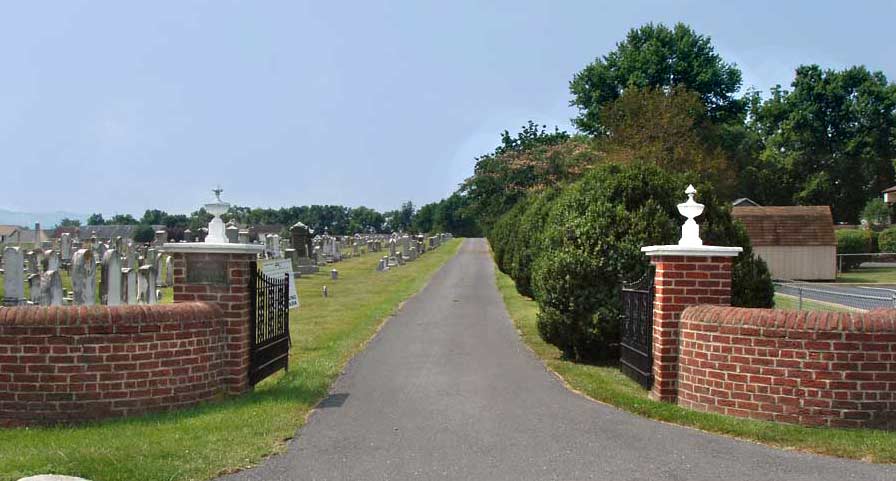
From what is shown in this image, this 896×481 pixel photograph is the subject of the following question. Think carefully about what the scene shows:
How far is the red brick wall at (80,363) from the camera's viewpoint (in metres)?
7.28

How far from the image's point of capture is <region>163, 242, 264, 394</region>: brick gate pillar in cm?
848

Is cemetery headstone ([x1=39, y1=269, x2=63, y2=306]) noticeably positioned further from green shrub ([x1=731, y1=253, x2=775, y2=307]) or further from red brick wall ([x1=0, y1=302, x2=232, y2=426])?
green shrub ([x1=731, y1=253, x2=775, y2=307])

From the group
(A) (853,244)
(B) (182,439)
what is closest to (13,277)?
(B) (182,439)

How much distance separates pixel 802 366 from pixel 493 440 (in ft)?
9.70

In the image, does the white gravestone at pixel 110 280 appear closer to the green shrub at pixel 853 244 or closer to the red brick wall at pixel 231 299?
the red brick wall at pixel 231 299

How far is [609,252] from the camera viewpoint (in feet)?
36.3

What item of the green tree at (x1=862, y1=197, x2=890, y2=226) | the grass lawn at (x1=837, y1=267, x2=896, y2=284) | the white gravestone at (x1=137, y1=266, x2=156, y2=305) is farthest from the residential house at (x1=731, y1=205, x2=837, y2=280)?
the white gravestone at (x1=137, y1=266, x2=156, y2=305)

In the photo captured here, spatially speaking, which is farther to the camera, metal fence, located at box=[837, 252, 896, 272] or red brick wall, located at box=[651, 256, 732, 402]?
metal fence, located at box=[837, 252, 896, 272]

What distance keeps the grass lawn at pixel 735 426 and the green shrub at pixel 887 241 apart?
155 ft

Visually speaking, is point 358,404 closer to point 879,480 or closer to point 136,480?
point 136,480

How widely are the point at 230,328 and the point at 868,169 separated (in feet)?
220

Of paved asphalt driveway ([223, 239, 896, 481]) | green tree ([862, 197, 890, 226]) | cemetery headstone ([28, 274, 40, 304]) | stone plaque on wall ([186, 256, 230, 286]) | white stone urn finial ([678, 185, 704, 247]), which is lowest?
paved asphalt driveway ([223, 239, 896, 481])

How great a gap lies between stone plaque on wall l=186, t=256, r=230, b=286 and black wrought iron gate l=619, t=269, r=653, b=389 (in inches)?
186

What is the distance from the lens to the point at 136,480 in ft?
18.1
